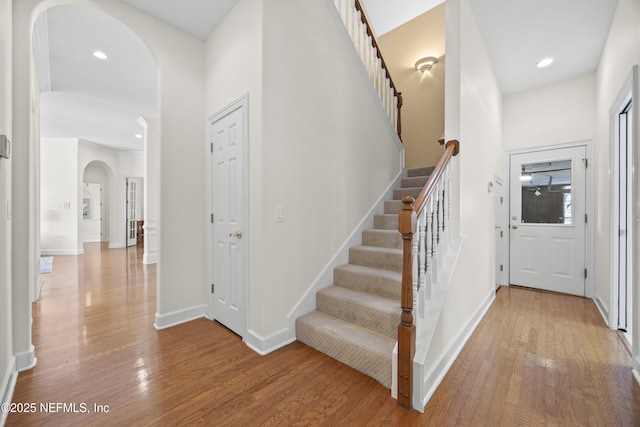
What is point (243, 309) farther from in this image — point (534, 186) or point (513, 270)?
point (534, 186)

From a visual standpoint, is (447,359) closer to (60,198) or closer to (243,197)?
(243,197)

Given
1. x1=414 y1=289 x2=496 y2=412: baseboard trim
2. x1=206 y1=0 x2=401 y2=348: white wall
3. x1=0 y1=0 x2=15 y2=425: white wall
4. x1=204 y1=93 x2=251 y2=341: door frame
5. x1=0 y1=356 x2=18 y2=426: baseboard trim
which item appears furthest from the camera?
x1=204 y1=93 x2=251 y2=341: door frame

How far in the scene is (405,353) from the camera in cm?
162

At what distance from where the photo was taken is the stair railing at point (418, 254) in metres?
1.62

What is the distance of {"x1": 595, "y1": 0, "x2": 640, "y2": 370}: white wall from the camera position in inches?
84.0

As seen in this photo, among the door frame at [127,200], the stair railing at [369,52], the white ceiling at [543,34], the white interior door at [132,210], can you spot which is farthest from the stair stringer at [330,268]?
the white interior door at [132,210]

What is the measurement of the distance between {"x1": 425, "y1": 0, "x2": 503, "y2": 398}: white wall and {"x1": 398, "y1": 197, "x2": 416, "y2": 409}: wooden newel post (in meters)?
Answer: 0.24

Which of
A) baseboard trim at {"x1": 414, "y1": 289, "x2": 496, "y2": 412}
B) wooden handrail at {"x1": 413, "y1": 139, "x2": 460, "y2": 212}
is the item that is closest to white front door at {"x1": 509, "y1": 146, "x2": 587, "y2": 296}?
baseboard trim at {"x1": 414, "y1": 289, "x2": 496, "y2": 412}

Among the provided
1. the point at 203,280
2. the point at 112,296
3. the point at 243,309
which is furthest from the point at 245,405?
the point at 112,296

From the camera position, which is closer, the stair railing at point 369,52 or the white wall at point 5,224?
the white wall at point 5,224

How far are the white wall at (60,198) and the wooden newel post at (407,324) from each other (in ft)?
28.3

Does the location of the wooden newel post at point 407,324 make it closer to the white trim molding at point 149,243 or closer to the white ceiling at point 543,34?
the white ceiling at point 543,34

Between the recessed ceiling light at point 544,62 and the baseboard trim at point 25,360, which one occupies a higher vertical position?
the recessed ceiling light at point 544,62

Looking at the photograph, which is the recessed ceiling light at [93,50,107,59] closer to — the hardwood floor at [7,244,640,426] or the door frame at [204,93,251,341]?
the door frame at [204,93,251,341]
